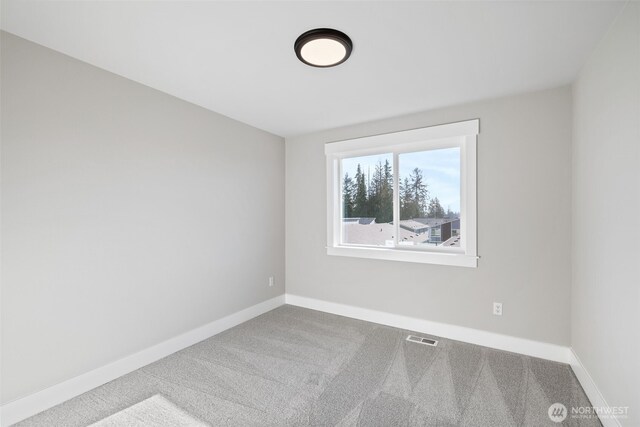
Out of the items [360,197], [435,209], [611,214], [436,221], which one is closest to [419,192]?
[435,209]

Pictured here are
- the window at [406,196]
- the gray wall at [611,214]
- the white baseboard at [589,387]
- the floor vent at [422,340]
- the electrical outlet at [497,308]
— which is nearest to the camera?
the gray wall at [611,214]

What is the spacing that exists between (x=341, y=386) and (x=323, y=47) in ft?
7.92

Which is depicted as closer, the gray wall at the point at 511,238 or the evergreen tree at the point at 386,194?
the gray wall at the point at 511,238

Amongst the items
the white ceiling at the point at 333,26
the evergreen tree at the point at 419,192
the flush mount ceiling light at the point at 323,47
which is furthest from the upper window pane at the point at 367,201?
the flush mount ceiling light at the point at 323,47

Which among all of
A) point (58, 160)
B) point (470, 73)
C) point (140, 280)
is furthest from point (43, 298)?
point (470, 73)

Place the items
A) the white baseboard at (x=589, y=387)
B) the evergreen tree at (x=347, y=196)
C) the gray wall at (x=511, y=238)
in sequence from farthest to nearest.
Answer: the evergreen tree at (x=347, y=196) → the gray wall at (x=511, y=238) → the white baseboard at (x=589, y=387)

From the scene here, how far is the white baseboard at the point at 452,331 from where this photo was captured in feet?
8.46

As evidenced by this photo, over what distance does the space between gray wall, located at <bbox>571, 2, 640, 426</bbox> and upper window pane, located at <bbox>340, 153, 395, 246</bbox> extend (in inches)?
68.8

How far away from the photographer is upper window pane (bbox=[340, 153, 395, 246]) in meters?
3.58

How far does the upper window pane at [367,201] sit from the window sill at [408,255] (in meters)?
0.19

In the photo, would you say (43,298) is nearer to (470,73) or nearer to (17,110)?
(17,110)

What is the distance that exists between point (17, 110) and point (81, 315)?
1.45 m

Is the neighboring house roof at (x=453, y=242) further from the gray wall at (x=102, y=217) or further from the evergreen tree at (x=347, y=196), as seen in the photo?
the gray wall at (x=102, y=217)

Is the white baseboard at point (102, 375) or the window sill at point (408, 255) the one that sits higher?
the window sill at point (408, 255)
